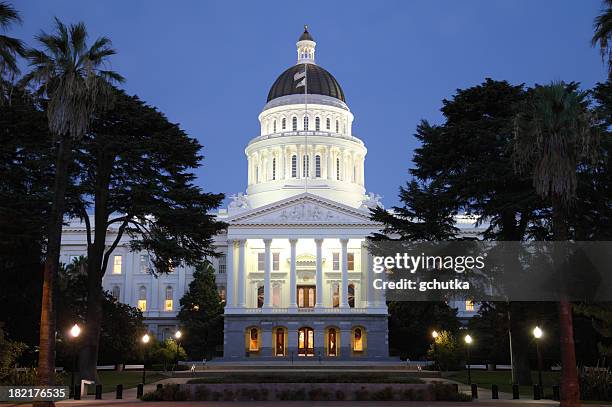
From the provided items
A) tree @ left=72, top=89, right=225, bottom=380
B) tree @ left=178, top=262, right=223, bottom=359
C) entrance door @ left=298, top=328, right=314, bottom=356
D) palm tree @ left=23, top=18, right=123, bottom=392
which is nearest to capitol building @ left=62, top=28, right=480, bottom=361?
entrance door @ left=298, top=328, right=314, bottom=356

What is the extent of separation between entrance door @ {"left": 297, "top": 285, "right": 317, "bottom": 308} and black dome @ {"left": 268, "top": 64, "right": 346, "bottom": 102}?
89.0ft

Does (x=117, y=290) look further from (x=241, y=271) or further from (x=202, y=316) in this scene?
(x=241, y=271)

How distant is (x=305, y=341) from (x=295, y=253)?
901cm

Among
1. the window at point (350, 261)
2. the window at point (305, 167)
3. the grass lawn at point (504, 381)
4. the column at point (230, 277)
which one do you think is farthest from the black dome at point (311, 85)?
the grass lawn at point (504, 381)

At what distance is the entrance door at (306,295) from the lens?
83188 mm

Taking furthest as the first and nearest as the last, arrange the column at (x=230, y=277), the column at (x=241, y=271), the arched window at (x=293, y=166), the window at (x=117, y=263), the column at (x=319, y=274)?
the arched window at (x=293, y=166), the window at (x=117, y=263), the column at (x=230, y=277), the column at (x=241, y=271), the column at (x=319, y=274)

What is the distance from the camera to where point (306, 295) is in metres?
83.4

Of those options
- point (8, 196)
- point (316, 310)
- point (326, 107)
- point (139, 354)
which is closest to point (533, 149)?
point (8, 196)

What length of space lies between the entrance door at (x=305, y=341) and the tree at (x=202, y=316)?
26.7 ft

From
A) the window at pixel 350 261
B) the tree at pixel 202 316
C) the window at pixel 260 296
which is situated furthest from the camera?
the window at pixel 350 261

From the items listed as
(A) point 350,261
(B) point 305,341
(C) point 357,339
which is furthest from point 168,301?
(C) point 357,339

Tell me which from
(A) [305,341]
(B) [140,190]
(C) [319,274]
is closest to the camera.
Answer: (B) [140,190]

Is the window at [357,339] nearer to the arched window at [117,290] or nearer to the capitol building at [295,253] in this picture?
the capitol building at [295,253]

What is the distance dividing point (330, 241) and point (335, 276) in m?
3.86
